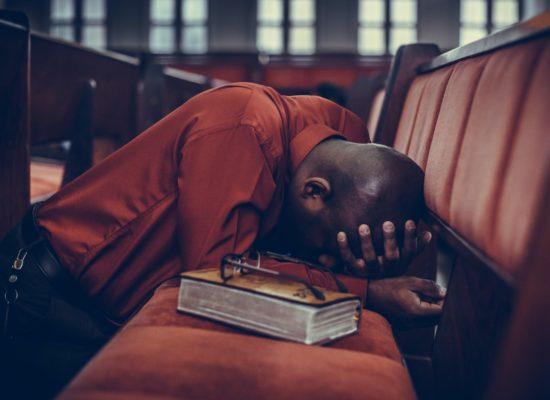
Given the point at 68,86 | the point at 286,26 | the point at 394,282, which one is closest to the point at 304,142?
the point at 394,282

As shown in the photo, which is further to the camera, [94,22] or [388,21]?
[94,22]

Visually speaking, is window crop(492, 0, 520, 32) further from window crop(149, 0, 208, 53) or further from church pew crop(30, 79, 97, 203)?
church pew crop(30, 79, 97, 203)

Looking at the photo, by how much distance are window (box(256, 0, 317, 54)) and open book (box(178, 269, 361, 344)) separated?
46.5ft

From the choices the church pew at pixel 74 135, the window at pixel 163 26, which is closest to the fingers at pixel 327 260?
the church pew at pixel 74 135

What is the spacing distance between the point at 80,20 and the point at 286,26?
5.07 m

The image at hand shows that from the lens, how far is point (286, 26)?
14.9 m

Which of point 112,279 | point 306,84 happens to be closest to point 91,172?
point 112,279

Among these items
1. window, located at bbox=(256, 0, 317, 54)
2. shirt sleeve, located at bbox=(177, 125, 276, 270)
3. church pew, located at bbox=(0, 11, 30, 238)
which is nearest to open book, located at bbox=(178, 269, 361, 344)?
shirt sleeve, located at bbox=(177, 125, 276, 270)

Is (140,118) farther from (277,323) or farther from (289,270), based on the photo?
(277,323)

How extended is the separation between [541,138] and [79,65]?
2.34 meters

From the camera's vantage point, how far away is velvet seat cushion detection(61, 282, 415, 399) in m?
0.83

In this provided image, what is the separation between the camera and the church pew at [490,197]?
2.28 ft

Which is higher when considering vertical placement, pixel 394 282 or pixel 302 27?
pixel 302 27

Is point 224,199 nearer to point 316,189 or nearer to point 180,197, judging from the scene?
point 180,197
